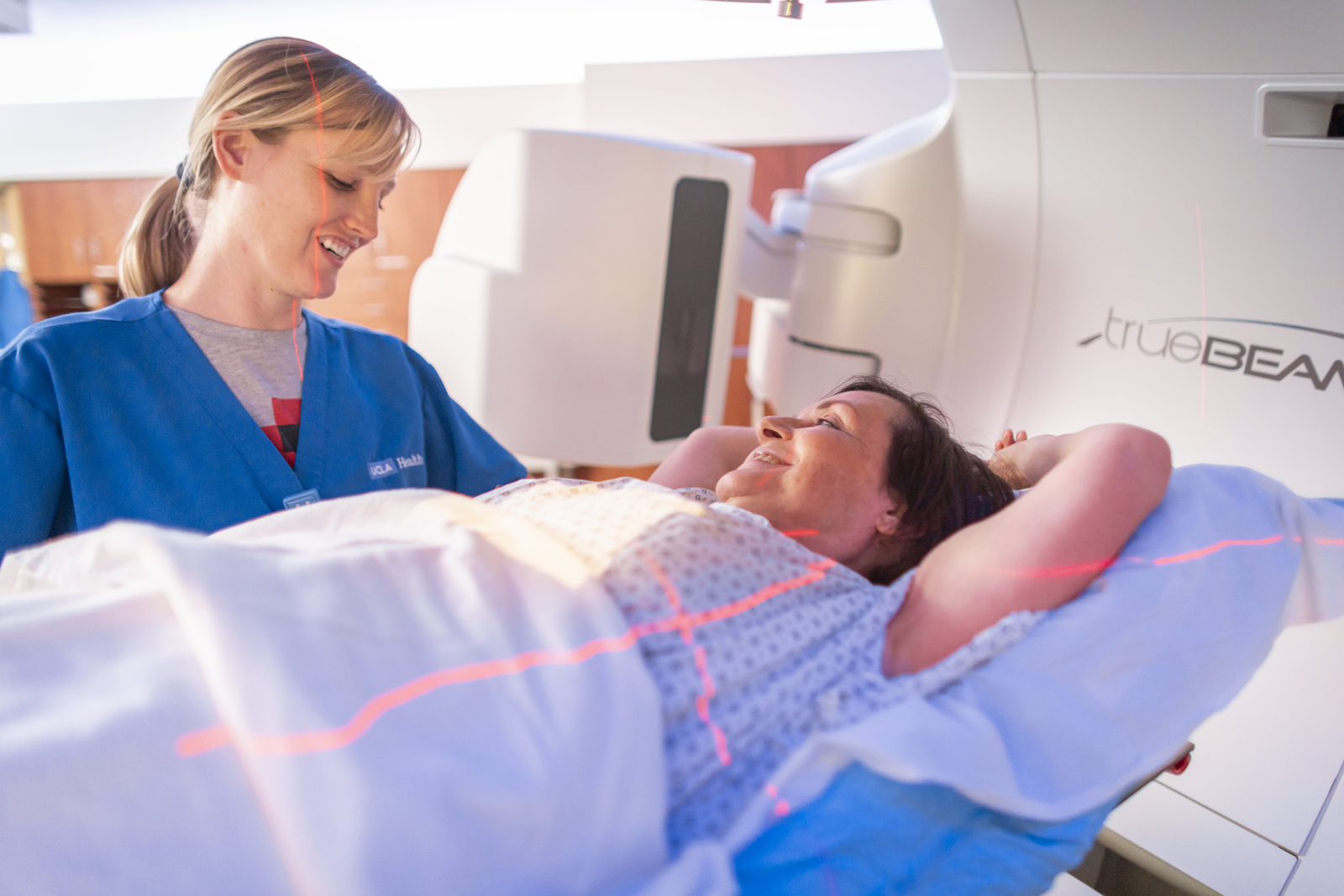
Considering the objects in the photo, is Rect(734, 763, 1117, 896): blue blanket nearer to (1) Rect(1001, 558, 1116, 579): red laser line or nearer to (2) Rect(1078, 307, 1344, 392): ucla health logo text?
(1) Rect(1001, 558, 1116, 579): red laser line

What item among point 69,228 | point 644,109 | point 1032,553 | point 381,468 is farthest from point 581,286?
point 69,228

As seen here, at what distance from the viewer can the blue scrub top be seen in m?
0.88

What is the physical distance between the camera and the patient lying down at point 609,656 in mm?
453

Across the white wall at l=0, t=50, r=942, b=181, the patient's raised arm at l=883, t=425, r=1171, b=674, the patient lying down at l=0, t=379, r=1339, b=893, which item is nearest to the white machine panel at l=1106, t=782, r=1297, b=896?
the patient lying down at l=0, t=379, r=1339, b=893

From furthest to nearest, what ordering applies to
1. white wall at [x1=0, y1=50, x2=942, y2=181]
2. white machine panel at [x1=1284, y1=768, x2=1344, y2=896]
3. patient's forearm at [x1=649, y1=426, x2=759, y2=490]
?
white wall at [x1=0, y1=50, x2=942, y2=181]
patient's forearm at [x1=649, y1=426, x2=759, y2=490]
white machine panel at [x1=1284, y1=768, x2=1344, y2=896]

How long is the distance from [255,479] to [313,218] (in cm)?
30

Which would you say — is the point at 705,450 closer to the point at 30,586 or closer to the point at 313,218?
the point at 313,218

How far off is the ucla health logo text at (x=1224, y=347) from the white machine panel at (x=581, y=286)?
78 centimetres

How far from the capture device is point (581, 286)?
158 centimetres

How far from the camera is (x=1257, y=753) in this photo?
0.88 metres

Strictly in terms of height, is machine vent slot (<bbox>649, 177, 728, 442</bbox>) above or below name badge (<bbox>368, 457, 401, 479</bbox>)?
above

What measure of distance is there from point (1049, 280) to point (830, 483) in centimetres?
50

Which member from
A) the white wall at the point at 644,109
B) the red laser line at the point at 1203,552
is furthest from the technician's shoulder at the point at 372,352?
the white wall at the point at 644,109

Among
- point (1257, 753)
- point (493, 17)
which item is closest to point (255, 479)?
point (1257, 753)
